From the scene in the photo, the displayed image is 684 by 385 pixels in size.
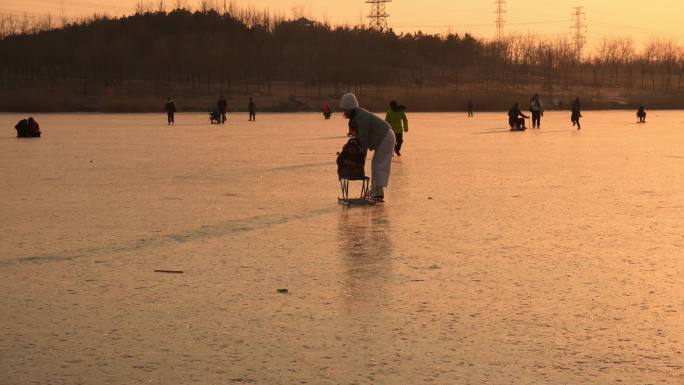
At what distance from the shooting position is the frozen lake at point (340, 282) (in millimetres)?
5195

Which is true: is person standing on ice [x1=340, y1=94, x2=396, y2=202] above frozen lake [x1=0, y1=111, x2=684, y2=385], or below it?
above

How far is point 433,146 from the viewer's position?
1078 inches

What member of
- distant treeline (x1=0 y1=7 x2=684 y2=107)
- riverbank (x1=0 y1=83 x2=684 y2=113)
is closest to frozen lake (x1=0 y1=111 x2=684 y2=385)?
riverbank (x1=0 y1=83 x2=684 y2=113)

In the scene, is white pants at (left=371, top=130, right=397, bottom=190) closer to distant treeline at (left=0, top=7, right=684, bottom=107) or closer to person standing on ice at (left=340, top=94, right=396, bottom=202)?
person standing on ice at (left=340, top=94, right=396, bottom=202)

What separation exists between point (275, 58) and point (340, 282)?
128717 millimetres

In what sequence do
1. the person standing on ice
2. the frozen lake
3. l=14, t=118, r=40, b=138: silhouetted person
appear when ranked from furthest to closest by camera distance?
l=14, t=118, r=40, b=138: silhouetted person < the person standing on ice < the frozen lake

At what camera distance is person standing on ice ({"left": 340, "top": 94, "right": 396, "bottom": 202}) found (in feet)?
42.9

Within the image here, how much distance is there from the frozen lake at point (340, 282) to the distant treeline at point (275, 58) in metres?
94.4

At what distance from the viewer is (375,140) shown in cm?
1323

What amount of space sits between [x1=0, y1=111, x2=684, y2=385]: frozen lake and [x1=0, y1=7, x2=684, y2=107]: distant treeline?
94.4 metres

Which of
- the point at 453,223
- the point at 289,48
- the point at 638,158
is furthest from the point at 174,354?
the point at 289,48

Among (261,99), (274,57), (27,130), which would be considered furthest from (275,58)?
(27,130)

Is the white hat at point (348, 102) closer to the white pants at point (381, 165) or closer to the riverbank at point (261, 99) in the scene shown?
the white pants at point (381, 165)

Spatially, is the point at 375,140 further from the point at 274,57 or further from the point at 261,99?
the point at 274,57
